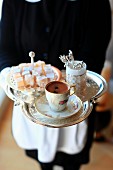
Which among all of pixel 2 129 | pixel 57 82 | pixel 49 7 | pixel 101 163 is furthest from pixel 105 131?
pixel 57 82

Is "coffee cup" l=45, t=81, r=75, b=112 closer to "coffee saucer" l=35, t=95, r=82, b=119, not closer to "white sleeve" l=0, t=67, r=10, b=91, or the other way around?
"coffee saucer" l=35, t=95, r=82, b=119

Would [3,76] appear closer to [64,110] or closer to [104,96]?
[64,110]

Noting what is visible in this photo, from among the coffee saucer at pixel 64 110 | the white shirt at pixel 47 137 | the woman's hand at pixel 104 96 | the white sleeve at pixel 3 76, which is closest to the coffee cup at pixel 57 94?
the coffee saucer at pixel 64 110

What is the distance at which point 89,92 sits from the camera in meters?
0.86

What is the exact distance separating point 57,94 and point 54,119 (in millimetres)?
70

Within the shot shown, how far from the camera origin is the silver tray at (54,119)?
74 centimetres

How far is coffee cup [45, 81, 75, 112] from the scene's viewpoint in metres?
0.74

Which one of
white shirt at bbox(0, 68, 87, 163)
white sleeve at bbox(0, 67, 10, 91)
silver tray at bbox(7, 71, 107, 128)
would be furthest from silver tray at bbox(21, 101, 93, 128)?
white shirt at bbox(0, 68, 87, 163)

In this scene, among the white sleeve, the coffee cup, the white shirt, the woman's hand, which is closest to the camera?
the coffee cup

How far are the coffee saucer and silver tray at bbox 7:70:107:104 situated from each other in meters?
0.03

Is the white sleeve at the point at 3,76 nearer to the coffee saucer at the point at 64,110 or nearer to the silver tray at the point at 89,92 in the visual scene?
the silver tray at the point at 89,92

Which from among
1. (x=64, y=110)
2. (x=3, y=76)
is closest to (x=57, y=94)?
(x=64, y=110)

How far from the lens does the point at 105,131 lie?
1837mm

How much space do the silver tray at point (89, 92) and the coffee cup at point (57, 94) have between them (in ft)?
0.23
